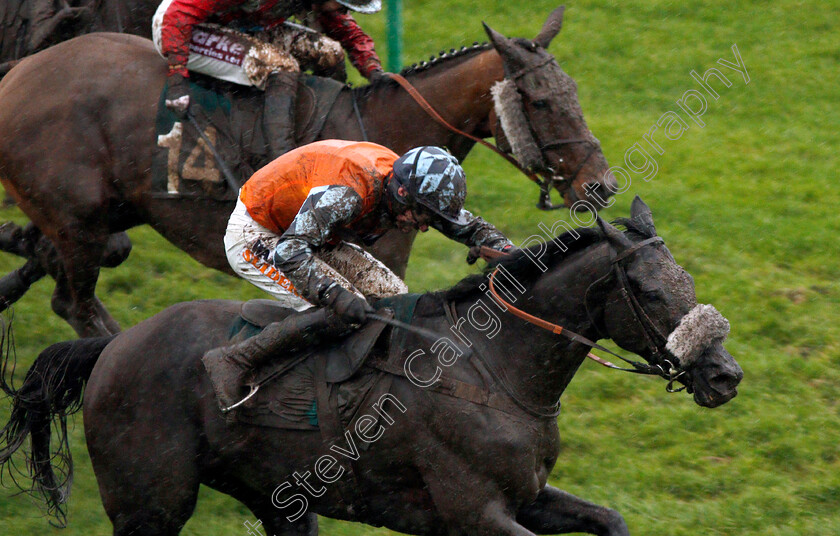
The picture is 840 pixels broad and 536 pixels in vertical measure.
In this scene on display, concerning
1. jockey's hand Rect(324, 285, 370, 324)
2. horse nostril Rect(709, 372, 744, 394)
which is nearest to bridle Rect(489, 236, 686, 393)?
horse nostril Rect(709, 372, 744, 394)

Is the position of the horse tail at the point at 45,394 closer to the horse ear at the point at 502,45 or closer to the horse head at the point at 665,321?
the horse head at the point at 665,321

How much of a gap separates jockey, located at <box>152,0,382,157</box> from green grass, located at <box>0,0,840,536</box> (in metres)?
2.13

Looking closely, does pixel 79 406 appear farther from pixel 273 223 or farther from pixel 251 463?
pixel 273 223

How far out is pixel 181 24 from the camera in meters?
5.87

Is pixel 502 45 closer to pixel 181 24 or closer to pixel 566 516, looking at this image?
pixel 181 24

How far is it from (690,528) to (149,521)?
2.84 meters

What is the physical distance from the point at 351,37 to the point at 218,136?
1.25m

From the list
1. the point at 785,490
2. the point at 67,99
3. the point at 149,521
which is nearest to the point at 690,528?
the point at 785,490

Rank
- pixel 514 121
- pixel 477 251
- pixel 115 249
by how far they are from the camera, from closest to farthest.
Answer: pixel 477 251 < pixel 514 121 < pixel 115 249

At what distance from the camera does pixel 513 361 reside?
4.00m

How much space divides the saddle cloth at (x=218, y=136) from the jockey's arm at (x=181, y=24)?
0.51ft

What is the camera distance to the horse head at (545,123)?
225 inches

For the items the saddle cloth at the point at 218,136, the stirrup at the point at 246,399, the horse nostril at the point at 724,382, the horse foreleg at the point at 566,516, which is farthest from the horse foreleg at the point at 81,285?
the horse nostril at the point at 724,382

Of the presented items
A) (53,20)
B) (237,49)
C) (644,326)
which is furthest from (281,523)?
(53,20)
